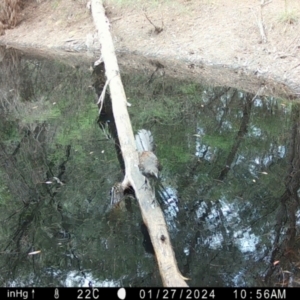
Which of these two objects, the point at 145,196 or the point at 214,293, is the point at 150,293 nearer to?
the point at 214,293

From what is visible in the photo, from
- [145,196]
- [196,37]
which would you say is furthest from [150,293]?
[196,37]

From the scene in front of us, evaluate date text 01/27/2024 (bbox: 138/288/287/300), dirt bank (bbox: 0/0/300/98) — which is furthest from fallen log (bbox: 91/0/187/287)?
dirt bank (bbox: 0/0/300/98)

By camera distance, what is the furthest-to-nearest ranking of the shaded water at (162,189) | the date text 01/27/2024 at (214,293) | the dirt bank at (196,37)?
the dirt bank at (196,37) → the shaded water at (162,189) → the date text 01/27/2024 at (214,293)

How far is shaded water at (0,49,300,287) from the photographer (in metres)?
4.87

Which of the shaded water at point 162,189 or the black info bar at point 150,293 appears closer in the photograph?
the black info bar at point 150,293

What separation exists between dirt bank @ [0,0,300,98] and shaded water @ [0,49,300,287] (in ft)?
3.08

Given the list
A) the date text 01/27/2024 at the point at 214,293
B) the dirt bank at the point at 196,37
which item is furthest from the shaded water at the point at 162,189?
the dirt bank at the point at 196,37

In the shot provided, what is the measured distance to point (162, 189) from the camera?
6344 millimetres

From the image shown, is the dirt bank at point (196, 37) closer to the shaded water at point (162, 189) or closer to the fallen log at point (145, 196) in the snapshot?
the shaded water at point (162, 189)

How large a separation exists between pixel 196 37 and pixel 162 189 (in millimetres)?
7026

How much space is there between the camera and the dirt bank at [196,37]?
408 inches

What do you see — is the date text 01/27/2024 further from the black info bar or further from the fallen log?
the fallen log

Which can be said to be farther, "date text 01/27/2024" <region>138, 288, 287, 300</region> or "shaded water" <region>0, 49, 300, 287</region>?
"shaded water" <region>0, 49, 300, 287</region>

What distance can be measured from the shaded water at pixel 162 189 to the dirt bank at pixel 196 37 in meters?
0.94
